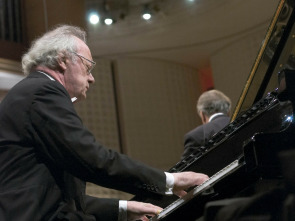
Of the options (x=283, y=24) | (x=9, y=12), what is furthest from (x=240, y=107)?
(x=9, y=12)

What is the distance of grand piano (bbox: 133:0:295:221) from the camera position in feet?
5.99

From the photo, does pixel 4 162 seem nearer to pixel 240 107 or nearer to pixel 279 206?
pixel 279 206

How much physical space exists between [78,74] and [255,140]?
3.06ft

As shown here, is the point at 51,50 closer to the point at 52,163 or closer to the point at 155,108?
the point at 52,163

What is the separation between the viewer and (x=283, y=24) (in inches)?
109

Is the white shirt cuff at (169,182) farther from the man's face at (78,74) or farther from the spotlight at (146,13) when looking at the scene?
the spotlight at (146,13)

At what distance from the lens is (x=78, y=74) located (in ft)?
8.04

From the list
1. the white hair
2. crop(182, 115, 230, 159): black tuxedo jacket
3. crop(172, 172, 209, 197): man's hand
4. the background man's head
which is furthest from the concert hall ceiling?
crop(172, 172, 209, 197): man's hand

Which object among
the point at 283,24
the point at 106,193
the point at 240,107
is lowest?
the point at 106,193

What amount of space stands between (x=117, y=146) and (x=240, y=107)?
521cm

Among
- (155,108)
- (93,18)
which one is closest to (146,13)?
(93,18)

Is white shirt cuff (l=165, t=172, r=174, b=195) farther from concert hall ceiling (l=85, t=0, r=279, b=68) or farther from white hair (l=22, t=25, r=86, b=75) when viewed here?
concert hall ceiling (l=85, t=0, r=279, b=68)

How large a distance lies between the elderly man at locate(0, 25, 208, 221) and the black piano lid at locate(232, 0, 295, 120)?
0.92 m

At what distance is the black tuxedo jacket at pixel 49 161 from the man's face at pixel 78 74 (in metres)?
0.21
